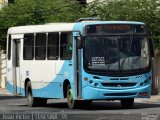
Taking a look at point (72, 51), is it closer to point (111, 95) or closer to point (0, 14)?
point (111, 95)

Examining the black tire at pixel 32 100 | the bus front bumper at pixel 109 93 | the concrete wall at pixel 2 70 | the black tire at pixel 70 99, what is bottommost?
the concrete wall at pixel 2 70

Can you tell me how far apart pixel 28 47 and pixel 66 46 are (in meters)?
3.28

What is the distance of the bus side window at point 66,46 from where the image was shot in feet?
82.8

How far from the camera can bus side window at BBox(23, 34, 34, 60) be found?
28.1 m

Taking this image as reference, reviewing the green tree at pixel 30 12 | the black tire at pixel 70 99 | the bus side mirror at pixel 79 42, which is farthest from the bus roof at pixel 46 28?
the green tree at pixel 30 12

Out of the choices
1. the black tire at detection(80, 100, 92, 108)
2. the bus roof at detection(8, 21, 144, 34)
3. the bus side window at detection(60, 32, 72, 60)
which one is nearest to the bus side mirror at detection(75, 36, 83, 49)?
the bus roof at detection(8, 21, 144, 34)

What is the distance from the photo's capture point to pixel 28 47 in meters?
28.4

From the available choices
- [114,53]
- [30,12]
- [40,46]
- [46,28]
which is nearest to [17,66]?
[40,46]

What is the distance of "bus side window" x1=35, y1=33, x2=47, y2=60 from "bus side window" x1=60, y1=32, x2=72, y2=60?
142cm

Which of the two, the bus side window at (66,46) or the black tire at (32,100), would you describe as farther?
the black tire at (32,100)

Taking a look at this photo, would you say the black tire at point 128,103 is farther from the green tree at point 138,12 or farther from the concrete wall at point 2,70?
the concrete wall at point 2,70

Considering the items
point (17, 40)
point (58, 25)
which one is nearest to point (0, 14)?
point (17, 40)

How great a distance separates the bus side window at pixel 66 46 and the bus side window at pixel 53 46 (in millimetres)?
332

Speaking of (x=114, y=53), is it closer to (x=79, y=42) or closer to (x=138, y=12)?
(x=79, y=42)
